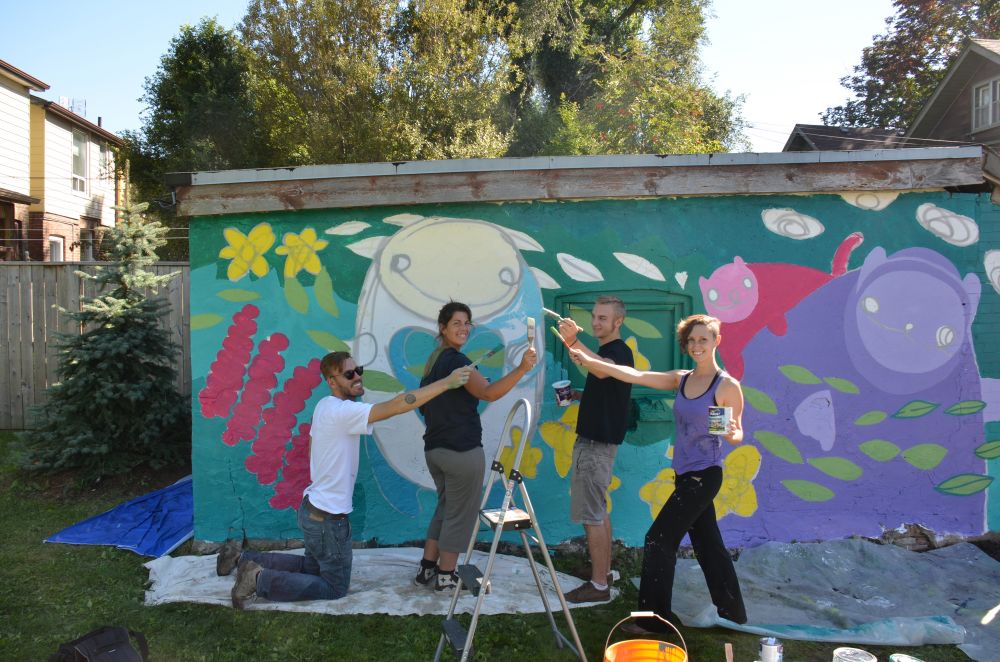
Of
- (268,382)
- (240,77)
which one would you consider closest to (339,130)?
(240,77)

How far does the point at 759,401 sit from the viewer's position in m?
5.33

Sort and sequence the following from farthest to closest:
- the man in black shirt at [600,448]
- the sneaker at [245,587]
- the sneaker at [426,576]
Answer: the sneaker at [426,576] → the man in black shirt at [600,448] → the sneaker at [245,587]

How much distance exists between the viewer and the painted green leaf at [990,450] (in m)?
5.35

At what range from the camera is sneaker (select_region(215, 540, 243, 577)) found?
4.78 m

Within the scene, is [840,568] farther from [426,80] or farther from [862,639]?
[426,80]

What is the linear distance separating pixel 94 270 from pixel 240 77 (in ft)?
41.1

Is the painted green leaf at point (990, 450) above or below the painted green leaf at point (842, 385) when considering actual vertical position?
below

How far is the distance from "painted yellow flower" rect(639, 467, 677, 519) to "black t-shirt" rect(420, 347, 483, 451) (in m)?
1.57

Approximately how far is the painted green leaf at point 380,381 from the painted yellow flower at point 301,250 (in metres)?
0.88

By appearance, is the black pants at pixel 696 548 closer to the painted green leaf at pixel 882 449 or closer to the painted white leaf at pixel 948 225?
the painted green leaf at pixel 882 449

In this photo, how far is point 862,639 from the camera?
13.0 ft

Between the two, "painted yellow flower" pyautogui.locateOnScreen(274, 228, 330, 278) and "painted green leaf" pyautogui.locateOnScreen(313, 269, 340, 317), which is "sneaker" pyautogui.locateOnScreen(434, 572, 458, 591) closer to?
"painted green leaf" pyautogui.locateOnScreen(313, 269, 340, 317)

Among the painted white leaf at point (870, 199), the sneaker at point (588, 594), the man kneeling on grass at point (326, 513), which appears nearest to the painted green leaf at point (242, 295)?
the man kneeling on grass at point (326, 513)

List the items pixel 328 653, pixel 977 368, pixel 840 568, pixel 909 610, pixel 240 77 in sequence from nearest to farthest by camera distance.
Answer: pixel 328 653
pixel 909 610
pixel 840 568
pixel 977 368
pixel 240 77
